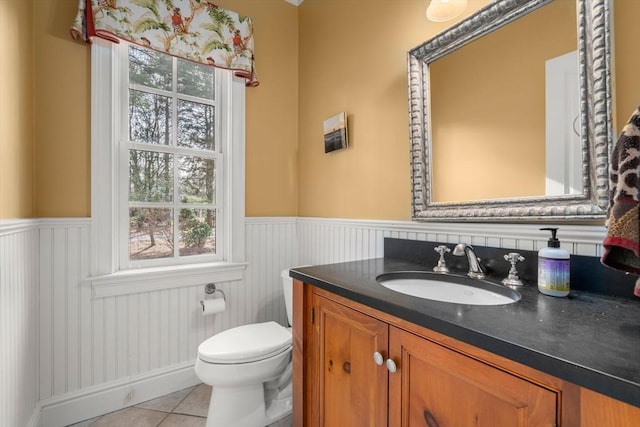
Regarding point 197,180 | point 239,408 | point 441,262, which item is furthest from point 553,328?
point 197,180

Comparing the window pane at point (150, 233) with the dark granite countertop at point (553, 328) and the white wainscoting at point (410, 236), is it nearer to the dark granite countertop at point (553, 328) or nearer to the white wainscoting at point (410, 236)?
the white wainscoting at point (410, 236)

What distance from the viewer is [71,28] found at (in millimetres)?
1501

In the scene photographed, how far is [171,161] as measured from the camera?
6.07ft

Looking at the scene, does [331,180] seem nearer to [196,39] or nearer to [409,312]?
[196,39]

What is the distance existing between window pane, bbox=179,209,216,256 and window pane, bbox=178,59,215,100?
764 mm

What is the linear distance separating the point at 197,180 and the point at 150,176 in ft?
0.88

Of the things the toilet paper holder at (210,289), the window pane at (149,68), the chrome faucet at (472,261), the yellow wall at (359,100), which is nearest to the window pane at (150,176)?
the window pane at (149,68)

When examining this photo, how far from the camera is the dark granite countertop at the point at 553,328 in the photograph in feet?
1.48

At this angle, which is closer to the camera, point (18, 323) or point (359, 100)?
point (18, 323)

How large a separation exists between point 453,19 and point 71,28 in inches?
72.0

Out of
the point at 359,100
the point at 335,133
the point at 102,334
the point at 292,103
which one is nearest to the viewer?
the point at 102,334

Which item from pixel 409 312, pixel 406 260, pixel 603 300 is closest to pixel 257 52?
pixel 406 260

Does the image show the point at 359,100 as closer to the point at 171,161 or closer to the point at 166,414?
the point at 171,161

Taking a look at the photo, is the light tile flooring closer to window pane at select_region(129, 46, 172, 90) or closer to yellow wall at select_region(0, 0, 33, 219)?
yellow wall at select_region(0, 0, 33, 219)
